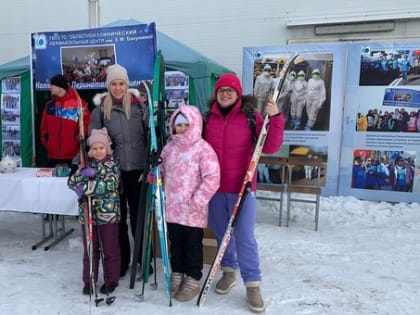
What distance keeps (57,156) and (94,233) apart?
1828mm

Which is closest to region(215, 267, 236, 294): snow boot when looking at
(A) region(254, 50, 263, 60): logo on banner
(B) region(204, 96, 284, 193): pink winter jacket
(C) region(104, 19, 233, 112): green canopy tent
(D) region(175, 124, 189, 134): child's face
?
(B) region(204, 96, 284, 193): pink winter jacket

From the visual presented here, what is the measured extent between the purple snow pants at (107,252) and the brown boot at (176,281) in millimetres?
424

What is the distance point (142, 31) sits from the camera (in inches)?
168

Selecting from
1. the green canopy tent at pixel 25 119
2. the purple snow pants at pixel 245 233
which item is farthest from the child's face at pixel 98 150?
the green canopy tent at pixel 25 119

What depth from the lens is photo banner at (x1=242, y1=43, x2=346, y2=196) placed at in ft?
18.8

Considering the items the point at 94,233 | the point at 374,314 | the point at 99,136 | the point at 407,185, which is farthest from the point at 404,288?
the point at 407,185

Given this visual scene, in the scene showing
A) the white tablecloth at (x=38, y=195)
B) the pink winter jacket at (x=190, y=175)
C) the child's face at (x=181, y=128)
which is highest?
the child's face at (x=181, y=128)

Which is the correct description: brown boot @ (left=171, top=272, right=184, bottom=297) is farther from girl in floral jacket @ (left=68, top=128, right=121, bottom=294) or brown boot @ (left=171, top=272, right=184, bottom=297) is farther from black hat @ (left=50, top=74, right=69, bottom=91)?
black hat @ (left=50, top=74, right=69, bottom=91)

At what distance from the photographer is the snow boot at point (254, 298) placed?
253 cm

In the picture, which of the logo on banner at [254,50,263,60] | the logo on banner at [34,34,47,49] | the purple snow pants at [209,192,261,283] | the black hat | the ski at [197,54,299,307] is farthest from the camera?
the logo on banner at [254,50,263,60]

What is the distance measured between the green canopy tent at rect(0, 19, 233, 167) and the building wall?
5.15 ft

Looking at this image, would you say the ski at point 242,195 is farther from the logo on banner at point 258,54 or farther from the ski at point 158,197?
the logo on banner at point 258,54

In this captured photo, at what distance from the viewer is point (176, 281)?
2.74m

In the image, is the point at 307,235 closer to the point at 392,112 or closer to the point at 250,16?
the point at 392,112
